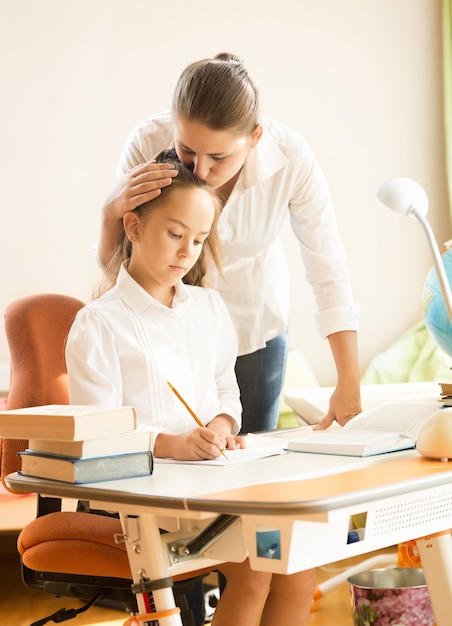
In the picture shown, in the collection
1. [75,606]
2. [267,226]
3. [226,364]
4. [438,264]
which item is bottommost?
[75,606]

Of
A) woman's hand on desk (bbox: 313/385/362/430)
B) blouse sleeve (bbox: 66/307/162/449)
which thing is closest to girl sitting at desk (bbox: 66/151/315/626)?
blouse sleeve (bbox: 66/307/162/449)

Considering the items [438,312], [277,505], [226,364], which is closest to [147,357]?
[226,364]

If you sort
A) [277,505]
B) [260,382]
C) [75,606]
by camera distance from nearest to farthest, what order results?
[277,505], [260,382], [75,606]

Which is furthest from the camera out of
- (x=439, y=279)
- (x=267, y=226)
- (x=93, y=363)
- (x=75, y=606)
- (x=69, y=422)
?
(x=75, y=606)

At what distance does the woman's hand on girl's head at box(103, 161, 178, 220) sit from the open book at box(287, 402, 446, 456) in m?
0.53

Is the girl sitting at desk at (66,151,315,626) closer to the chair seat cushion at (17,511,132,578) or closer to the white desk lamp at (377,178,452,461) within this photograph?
the chair seat cushion at (17,511,132,578)

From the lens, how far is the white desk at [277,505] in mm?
943

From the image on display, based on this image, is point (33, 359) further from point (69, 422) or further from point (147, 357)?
point (69, 422)

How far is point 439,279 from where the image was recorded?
1.32 meters

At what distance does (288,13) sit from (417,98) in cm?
78

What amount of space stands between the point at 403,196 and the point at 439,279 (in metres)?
0.15

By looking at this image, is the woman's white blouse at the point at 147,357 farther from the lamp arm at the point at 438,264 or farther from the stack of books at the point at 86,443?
the lamp arm at the point at 438,264

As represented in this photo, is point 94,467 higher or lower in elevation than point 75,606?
higher

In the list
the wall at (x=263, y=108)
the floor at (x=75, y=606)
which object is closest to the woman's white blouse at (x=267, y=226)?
the floor at (x=75, y=606)
